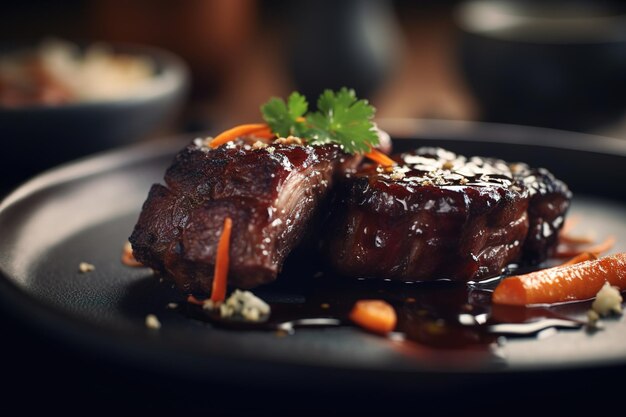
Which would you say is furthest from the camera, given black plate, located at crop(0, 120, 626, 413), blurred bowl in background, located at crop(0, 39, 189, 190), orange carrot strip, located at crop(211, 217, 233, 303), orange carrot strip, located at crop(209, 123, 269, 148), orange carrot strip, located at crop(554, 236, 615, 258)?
blurred bowl in background, located at crop(0, 39, 189, 190)

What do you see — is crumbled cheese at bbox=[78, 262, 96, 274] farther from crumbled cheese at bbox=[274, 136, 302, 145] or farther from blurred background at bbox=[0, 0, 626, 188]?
blurred background at bbox=[0, 0, 626, 188]

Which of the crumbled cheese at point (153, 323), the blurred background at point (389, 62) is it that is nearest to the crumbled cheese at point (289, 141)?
the crumbled cheese at point (153, 323)

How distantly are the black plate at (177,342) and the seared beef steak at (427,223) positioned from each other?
60cm

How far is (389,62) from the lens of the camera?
339 inches

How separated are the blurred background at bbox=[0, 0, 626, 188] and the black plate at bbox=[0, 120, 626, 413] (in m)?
1.95

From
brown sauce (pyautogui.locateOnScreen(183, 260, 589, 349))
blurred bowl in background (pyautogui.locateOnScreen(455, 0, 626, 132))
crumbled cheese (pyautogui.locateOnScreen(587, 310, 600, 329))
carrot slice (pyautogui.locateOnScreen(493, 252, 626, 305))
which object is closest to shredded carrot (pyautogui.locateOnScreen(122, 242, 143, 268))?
brown sauce (pyautogui.locateOnScreen(183, 260, 589, 349))

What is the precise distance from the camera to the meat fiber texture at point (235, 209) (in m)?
3.65

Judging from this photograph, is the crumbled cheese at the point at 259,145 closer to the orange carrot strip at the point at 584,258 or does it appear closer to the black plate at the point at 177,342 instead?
the black plate at the point at 177,342

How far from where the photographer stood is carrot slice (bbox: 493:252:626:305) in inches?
148

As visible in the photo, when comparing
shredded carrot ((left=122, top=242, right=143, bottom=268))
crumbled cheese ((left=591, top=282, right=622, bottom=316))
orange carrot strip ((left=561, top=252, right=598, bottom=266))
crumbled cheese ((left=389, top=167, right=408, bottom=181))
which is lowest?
shredded carrot ((left=122, top=242, right=143, bottom=268))

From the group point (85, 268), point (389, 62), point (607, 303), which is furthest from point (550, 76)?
Result: point (85, 268)

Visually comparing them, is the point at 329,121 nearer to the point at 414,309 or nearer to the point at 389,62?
the point at 414,309

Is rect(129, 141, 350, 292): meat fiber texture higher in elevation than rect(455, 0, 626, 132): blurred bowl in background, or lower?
lower

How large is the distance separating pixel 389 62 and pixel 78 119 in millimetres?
3439
